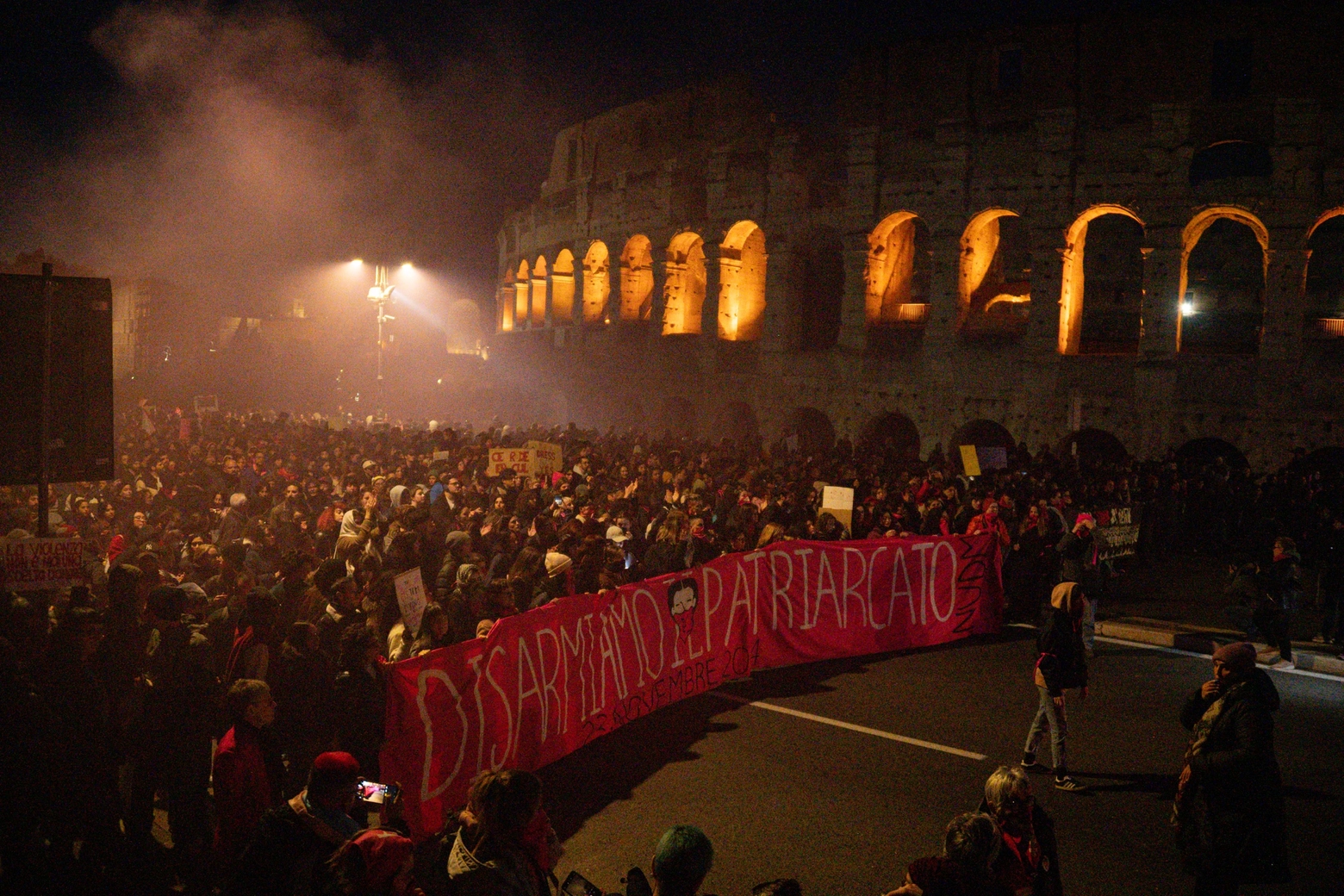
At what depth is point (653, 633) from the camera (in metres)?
9.27

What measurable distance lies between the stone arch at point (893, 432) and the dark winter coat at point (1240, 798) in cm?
2445

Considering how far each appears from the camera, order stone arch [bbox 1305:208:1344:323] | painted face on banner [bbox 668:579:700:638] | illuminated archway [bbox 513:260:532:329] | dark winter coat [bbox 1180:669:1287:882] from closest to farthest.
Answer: dark winter coat [bbox 1180:669:1287:882], painted face on banner [bbox 668:579:700:638], stone arch [bbox 1305:208:1344:323], illuminated archway [bbox 513:260:532:329]

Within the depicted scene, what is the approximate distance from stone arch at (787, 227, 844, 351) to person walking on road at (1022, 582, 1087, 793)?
1004 inches

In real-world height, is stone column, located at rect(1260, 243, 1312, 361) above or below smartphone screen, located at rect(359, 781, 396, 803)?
above

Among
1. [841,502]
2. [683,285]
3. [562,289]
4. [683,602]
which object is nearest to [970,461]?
[841,502]

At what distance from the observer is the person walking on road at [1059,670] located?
7.74 m

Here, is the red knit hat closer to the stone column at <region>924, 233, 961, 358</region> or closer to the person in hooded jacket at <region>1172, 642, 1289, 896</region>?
the person in hooded jacket at <region>1172, 642, 1289, 896</region>

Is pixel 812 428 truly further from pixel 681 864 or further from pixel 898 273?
pixel 681 864

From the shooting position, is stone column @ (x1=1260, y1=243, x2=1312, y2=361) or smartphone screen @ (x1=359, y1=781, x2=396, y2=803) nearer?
smartphone screen @ (x1=359, y1=781, x2=396, y2=803)

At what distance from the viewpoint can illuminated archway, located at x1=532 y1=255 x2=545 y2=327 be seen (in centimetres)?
4650

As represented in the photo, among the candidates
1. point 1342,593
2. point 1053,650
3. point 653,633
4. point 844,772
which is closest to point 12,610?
point 653,633

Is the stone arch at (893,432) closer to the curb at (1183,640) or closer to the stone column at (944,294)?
the stone column at (944,294)

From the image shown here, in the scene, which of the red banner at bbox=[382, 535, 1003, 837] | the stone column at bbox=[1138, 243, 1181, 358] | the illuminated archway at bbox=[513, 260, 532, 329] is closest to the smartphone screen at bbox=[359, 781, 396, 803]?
the red banner at bbox=[382, 535, 1003, 837]

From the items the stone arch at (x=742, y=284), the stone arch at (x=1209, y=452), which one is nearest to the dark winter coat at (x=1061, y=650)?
the stone arch at (x=1209, y=452)
